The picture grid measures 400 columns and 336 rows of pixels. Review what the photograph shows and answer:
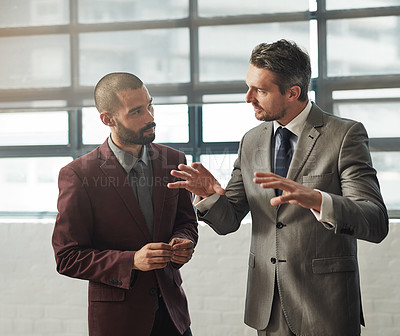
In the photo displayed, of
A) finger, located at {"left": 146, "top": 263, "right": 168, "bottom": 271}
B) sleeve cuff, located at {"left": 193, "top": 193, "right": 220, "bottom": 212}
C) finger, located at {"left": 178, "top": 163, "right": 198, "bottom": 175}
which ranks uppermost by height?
finger, located at {"left": 178, "top": 163, "right": 198, "bottom": 175}

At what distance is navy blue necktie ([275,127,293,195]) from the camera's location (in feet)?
6.57

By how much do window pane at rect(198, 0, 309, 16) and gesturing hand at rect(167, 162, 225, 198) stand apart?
76.0 inches

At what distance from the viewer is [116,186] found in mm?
2018

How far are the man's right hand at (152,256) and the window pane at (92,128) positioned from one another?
2058 mm

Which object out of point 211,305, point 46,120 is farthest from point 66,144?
point 211,305

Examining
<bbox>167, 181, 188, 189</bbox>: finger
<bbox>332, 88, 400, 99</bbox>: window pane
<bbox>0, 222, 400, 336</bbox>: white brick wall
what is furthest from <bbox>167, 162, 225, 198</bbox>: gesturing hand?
<bbox>332, 88, 400, 99</bbox>: window pane

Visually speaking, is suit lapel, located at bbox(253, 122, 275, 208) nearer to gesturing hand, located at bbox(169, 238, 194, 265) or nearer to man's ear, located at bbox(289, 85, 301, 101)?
man's ear, located at bbox(289, 85, 301, 101)

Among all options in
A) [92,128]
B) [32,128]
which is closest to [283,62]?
[92,128]

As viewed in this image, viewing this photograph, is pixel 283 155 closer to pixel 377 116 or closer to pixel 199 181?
pixel 199 181

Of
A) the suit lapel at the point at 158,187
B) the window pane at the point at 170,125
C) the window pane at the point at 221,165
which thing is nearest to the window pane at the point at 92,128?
the window pane at the point at 170,125

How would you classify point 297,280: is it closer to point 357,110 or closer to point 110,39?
point 357,110

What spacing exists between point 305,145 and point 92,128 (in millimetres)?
2305

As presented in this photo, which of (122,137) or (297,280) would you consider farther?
(122,137)

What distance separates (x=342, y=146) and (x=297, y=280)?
0.54m
